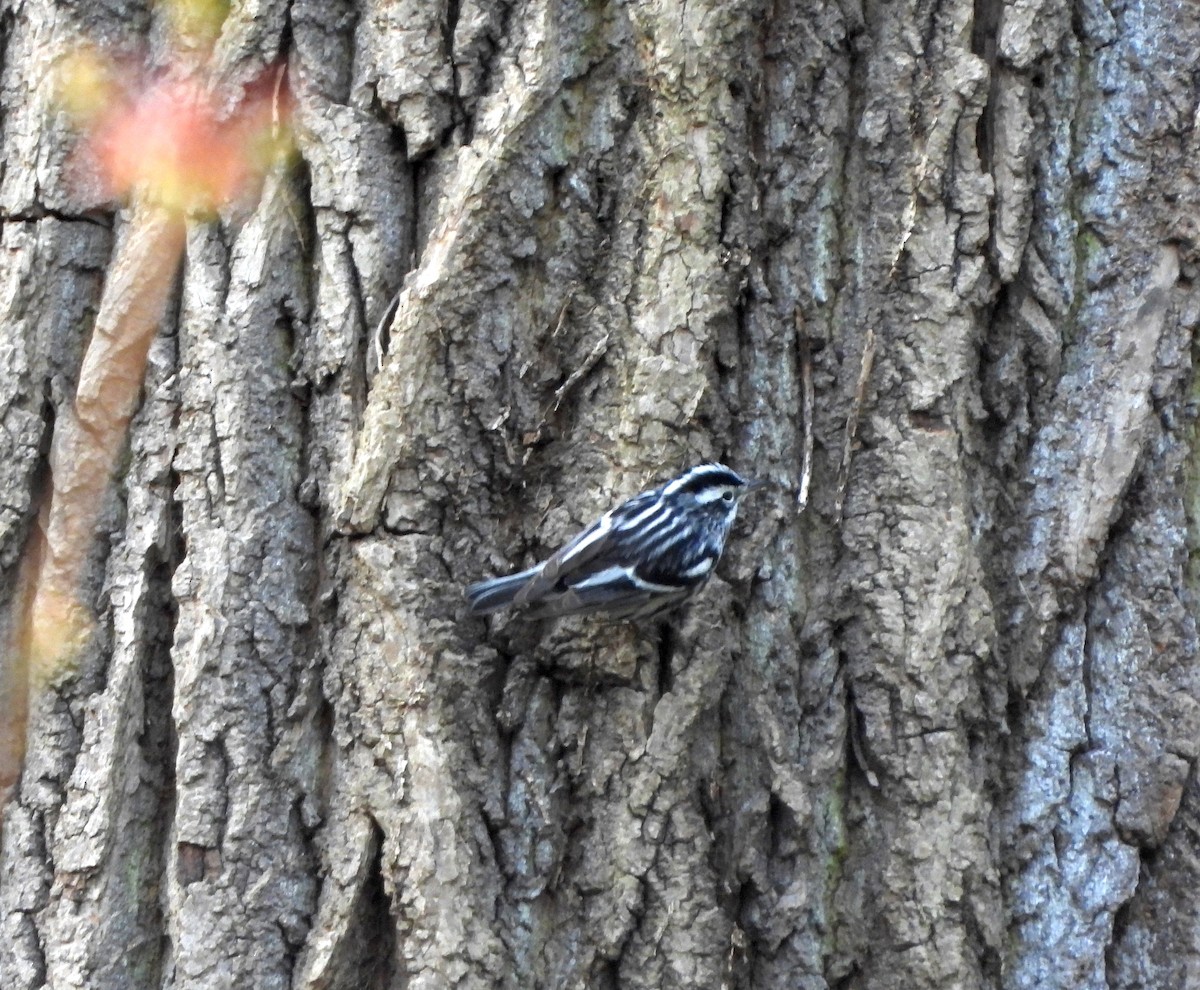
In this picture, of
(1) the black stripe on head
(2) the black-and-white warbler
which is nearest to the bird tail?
(2) the black-and-white warbler

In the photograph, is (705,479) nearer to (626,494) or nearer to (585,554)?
(626,494)

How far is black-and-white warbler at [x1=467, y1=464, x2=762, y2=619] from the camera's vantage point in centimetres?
260

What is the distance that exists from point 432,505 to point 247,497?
0.37 m

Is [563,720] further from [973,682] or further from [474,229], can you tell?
[474,229]

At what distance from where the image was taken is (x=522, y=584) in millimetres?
2588

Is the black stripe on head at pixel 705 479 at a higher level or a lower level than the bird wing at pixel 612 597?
higher

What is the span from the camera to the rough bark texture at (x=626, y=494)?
8.29 feet

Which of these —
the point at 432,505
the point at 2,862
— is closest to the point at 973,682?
the point at 432,505

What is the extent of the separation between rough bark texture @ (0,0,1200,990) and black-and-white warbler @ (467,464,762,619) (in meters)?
0.06

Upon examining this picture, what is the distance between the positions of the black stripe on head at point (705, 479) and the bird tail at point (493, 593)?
361 millimetres

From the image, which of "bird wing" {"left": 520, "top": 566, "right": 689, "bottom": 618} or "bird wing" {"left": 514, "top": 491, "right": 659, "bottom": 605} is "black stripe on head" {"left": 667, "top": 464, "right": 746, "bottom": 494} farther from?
"bird wing" {"left": 520, "top": 566, "right": 689, "bottom": 618}

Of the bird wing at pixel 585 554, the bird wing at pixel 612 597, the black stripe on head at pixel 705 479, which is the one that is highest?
the black stripe on head at pixel 705 479

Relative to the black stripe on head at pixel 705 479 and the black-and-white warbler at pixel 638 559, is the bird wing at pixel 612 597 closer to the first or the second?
the black-and-white warbler at pixel 638 559

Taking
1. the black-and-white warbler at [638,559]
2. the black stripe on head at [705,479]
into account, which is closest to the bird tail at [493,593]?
the black-and-white warbler at [638,559]
